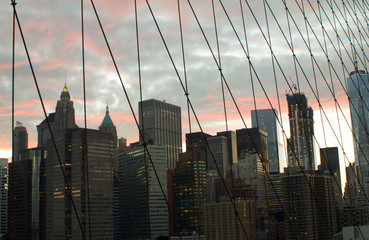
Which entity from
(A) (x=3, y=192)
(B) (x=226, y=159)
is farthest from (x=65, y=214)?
(B) (x=226, y=159)

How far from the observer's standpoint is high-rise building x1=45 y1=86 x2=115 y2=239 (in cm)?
9925

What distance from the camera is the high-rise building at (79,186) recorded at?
3907 inches

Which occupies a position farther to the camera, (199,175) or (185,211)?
(199,175)

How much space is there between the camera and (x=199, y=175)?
117m

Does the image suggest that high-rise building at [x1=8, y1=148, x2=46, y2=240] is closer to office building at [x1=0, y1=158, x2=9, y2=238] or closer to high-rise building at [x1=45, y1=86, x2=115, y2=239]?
office building at [x1=0, y1=158, x2=9, y2=238]

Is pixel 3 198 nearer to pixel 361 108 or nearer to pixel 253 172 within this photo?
pixel 253 172

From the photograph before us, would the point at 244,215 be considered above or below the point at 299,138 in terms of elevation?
below

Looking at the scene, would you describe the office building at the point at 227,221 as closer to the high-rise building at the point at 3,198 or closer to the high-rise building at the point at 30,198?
the high-rise building at the point at 30,198

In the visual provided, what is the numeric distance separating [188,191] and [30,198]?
32.6m

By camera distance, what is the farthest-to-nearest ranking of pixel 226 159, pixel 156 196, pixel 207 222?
pixel 226 159, pixel 156 196, pixel 207 222

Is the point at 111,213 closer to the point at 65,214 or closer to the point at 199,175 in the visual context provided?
the point at 65,214

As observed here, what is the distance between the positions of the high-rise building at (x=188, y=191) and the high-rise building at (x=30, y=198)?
2678cm

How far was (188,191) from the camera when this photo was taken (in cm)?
11150

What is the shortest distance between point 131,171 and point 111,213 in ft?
64.8
